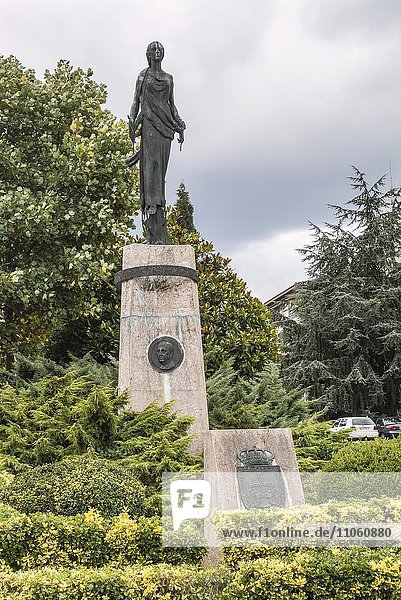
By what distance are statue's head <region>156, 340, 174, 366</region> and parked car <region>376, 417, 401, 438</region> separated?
17.9m

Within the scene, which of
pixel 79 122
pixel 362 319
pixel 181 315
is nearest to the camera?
pixel 181 315

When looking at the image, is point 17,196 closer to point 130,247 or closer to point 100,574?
point 130,247

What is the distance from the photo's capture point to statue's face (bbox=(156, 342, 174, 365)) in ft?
29.6

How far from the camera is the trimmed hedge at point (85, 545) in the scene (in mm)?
5031

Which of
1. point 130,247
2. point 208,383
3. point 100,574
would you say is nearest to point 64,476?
point 100,574

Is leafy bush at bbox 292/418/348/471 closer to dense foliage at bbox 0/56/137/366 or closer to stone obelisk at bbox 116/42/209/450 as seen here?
stone obelisk at bbox 116/42/209/450

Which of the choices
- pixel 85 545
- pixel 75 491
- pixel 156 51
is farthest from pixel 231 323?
pixel 85 545

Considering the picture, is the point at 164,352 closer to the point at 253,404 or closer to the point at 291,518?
the point at 253,404

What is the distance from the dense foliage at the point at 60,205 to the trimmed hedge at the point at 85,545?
328 inches

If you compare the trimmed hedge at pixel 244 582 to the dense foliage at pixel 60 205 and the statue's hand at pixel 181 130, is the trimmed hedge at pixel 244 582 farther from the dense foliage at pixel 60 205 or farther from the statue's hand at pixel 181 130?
the dense foliage at pixel 60 205

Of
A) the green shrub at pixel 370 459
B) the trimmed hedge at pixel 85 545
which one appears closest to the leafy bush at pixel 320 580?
the trimmed hedge at pixel 85 545

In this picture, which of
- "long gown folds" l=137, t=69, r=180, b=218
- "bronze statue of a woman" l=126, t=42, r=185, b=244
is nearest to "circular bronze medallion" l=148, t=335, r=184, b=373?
"bronze statue of a woman" l=126, t=42, r=185, b=244

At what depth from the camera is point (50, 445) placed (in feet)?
25.1

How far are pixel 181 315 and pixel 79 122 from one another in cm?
655
